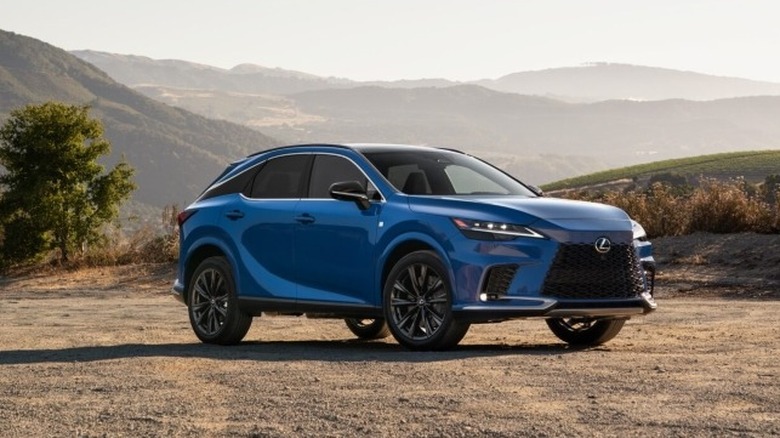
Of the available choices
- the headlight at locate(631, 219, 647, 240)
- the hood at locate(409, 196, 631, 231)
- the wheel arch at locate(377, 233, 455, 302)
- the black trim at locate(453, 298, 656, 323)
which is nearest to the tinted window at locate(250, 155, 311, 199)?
the wheel arch at locate(377, 233, 455, 302)

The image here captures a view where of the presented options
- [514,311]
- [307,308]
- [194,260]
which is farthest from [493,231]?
[194,260]

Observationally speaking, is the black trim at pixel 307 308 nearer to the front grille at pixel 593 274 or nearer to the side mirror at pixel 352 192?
the side mirror at pixel 352 192

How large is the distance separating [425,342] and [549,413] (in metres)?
3.58

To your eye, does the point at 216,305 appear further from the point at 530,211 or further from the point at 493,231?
the point at 530,211

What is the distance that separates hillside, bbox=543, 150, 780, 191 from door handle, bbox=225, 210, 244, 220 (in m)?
53.6

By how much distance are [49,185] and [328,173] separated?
71.4ft

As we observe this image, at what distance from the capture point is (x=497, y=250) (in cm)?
1126

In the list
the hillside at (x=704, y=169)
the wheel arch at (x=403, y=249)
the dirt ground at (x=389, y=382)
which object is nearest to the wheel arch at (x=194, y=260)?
the dirt ground at (x=389, y=382)

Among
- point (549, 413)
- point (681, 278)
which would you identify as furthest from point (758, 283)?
point (549, 413)

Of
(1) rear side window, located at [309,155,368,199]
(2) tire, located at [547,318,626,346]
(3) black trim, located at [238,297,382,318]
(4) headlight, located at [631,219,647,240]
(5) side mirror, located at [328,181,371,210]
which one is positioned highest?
(1) rear side window, located at [309,155,368,199]

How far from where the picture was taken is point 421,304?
1161 centimetres

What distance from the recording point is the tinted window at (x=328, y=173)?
12641 mm

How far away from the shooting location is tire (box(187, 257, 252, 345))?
522 inches

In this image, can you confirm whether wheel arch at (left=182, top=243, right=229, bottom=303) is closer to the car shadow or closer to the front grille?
the car shadow
